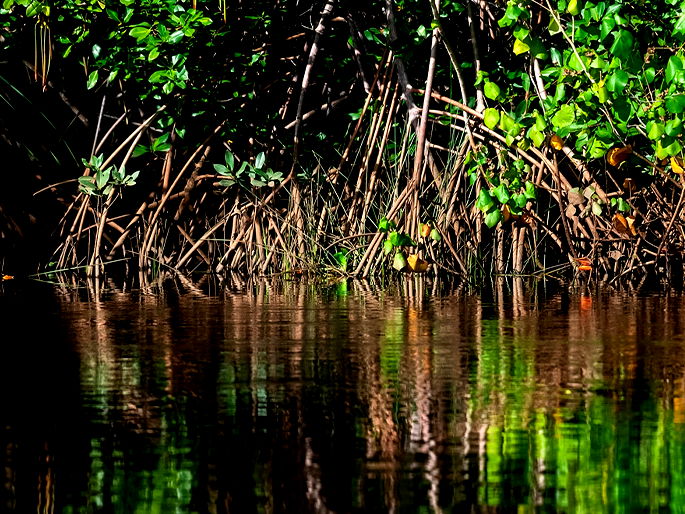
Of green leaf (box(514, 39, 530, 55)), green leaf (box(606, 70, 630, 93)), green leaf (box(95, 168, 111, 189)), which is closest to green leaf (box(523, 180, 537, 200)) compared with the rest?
green leaf (box(514, 39, 530, 55))

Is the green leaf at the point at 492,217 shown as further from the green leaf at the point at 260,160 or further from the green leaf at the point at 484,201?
the green leaf at the point at 260,160

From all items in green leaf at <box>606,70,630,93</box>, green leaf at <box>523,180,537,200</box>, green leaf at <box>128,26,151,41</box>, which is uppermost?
green leaf at <box>128,26,151,41</box>

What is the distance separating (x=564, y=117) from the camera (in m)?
6.65

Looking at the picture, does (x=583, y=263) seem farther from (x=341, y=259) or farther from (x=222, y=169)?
(x=222, y=169)

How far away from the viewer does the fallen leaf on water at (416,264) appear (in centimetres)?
746

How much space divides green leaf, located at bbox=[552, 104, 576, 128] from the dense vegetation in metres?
0.01

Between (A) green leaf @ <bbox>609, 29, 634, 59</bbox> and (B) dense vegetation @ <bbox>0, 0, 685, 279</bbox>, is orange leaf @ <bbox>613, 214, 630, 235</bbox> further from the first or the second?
(A) green leaf @ <bbox>609, 29, 634, 59</bbox>

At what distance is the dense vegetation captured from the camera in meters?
7.33

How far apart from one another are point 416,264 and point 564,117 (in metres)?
1.25

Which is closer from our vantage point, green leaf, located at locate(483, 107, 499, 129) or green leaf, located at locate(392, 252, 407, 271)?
green leaf, located at locate(483, 107, 499, 129)

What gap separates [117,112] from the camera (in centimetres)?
1055

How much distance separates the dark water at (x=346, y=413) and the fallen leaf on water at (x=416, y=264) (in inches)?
72.4

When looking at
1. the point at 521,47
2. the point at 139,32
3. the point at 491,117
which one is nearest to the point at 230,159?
the point at 139,32

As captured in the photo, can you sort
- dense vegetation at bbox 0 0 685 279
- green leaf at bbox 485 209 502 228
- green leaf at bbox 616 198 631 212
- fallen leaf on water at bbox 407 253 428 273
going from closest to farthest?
green leaf at bbox 485 209 502 228, dense vegetation at bbox 0 0 685 279, fallen leaf on water at bbox 407 253 428 273, green leaf at bbox 616 198 631 212
